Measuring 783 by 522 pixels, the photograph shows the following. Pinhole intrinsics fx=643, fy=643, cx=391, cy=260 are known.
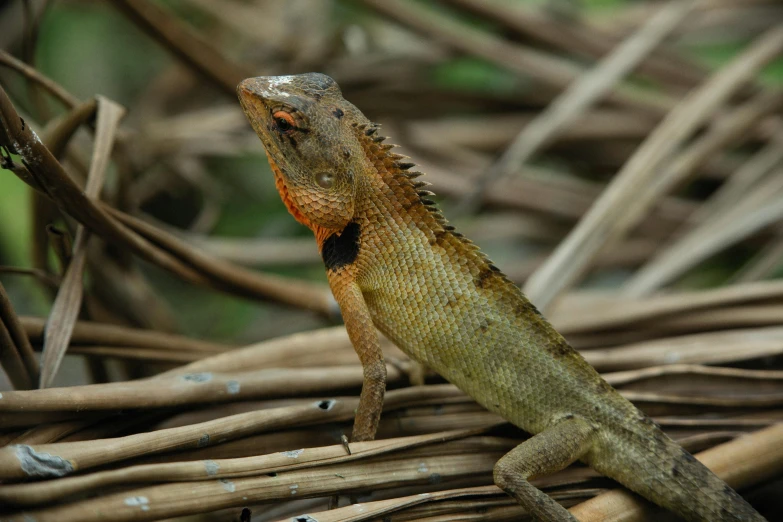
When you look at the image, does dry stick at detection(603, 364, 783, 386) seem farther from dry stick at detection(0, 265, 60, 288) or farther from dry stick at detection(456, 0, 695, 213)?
dry stick at detection(0, 265, 60, 288)

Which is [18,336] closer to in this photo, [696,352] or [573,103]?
[696,352]

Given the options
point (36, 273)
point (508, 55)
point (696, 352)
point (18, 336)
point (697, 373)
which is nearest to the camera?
point (18, 336)

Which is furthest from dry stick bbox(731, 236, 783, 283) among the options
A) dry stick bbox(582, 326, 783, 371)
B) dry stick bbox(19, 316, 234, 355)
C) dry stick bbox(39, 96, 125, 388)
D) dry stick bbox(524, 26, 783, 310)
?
dry stick bbox(39, 96, 125, 388)

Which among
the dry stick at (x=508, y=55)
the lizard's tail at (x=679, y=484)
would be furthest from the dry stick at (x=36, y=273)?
the dry stick at (x=508, y=55)

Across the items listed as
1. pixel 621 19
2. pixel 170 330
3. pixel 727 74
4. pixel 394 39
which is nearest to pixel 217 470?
pixel 170 330

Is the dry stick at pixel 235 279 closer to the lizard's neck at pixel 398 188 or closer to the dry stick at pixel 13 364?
the dry stick at pixel 13 364

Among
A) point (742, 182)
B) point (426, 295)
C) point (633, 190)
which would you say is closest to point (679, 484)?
point (426, 295)
